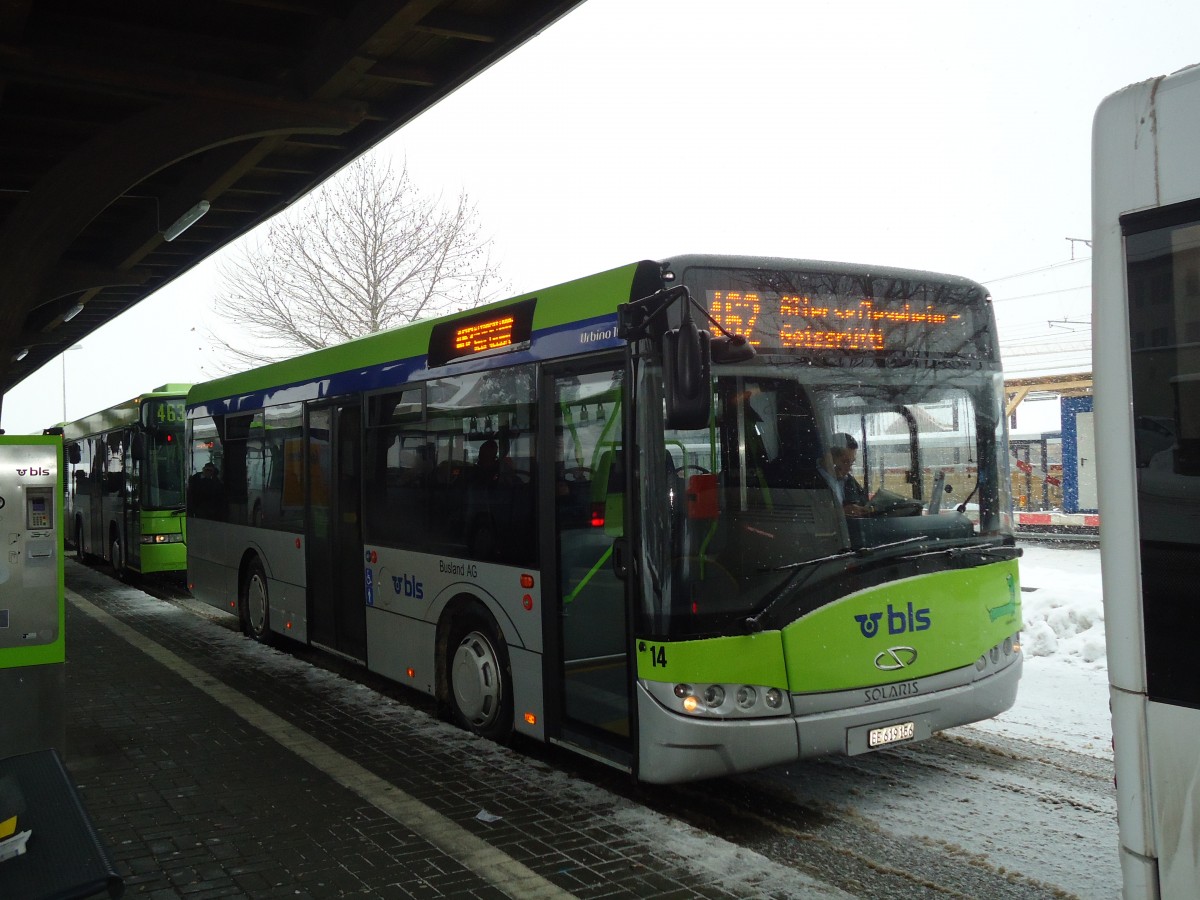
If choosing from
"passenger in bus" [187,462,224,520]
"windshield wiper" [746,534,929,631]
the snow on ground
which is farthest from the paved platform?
"passenger in bus" [187,462,224,520]

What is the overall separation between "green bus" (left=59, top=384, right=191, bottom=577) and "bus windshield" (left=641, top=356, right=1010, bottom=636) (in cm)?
1363

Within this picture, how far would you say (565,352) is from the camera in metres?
6.28

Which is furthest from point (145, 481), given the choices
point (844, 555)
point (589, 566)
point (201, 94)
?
point (844, 555)

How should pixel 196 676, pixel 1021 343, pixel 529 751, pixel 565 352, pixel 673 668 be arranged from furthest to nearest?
1. pixel 1021 343
2. pixel 196 676
3. pixel 529 751
4. pixel 565 352
5. pixel 673 668

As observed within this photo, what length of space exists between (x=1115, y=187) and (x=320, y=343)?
29161 millimetres

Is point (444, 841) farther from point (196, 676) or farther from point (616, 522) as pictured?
point (196, 676)

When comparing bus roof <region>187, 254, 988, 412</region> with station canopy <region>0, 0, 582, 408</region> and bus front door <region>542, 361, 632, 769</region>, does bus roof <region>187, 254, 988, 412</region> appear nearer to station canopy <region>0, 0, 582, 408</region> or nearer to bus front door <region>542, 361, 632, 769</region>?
bus front door <region>542, 361, 632, 769</region>

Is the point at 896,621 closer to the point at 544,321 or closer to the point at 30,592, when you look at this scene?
the point at 544,321

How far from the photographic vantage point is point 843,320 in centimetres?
575

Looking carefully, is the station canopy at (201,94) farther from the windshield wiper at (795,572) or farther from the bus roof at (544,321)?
the windshield wiper at (795,572)

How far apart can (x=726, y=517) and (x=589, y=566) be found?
3.51ft

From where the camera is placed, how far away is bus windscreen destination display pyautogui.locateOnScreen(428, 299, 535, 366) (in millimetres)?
6844

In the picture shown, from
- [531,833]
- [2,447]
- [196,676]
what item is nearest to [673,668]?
[531,833]

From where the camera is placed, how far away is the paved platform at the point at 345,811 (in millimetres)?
4801
